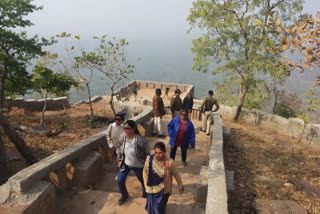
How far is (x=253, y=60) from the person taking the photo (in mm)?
9906

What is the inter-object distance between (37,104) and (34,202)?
11.5 m

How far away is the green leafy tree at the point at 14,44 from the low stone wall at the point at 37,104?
2927 mm

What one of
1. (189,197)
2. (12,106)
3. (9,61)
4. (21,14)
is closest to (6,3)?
(21,14)

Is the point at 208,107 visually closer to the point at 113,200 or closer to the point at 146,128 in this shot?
the point at 146,128

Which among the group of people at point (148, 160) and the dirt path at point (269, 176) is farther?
the dirt path at point (269, 176)

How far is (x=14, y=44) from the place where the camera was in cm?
886

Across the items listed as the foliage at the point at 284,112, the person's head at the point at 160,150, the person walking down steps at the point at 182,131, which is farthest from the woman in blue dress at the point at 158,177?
the foliage at the point at 284,112

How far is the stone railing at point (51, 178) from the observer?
10.4ft

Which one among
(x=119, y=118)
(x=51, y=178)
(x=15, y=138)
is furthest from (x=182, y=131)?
Answer: (x=15, y=138)

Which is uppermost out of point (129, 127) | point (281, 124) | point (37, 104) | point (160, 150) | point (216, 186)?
point (129, 127)

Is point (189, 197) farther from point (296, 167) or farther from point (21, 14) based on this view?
point (21, 14)

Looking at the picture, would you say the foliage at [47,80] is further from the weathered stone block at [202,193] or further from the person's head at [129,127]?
the weathered stone block at [202,193]

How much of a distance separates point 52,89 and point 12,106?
3687 mm

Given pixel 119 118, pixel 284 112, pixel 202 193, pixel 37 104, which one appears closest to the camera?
pixel 202 193
